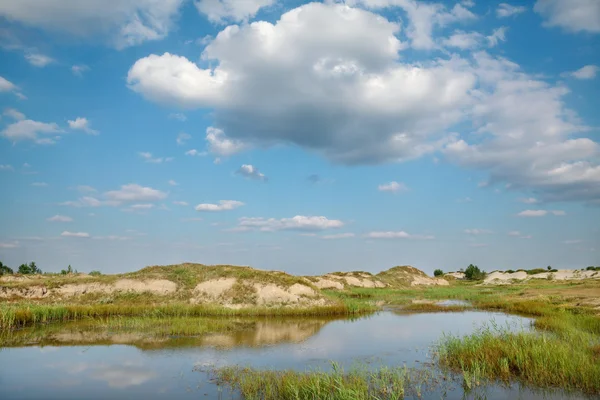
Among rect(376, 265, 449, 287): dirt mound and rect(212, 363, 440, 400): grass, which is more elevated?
rect(212, 363, 440, 400): grass

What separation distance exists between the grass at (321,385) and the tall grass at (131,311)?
59.6ft

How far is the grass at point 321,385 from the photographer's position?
11.3 m

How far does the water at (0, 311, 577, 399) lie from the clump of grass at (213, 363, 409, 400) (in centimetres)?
73

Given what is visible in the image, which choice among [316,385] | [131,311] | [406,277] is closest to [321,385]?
[316,385]


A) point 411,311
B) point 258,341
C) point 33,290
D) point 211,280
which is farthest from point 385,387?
point 33,290

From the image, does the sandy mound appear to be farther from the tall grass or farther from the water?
the water

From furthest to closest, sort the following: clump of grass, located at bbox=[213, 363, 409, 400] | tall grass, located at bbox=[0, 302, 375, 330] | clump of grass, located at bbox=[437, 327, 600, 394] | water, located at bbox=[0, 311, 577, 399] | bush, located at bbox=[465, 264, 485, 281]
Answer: bush, located at bbox=[465, 264, 485, 281]
tall grass, located at bbox=[0, 302, 375, 330]
water, located at bbox=[0, 311, 577, 399]
clump of grass, located at bbox=[437, 327, 600, 394]
clump of grass, located at bbox=[213, 363, 409, 400]

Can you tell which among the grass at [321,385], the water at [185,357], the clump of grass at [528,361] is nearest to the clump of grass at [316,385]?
the grass at [321,385]

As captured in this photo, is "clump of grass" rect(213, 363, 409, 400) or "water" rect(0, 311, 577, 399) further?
"water" rect(0, 311, 577, 399)

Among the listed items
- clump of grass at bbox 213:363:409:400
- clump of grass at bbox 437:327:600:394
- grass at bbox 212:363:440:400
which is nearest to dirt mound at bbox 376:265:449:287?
clump of grass at bbox 437:327:600:394

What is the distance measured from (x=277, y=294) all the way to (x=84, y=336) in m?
18.5

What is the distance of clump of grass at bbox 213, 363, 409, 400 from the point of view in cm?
1123

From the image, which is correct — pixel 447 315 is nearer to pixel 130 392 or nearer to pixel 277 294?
pixel 277 294

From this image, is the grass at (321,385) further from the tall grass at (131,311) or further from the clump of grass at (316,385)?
the tall grass at (131,311)
